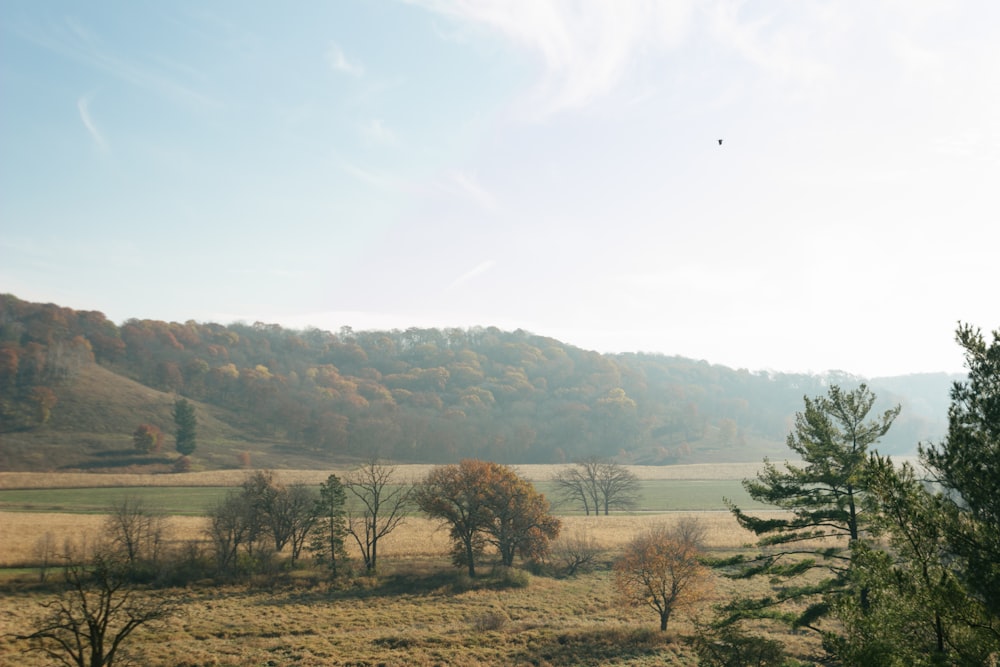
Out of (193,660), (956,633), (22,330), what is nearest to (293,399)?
(22,330)

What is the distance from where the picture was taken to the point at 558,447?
157250 millimetres

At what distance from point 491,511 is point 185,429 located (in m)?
87.6

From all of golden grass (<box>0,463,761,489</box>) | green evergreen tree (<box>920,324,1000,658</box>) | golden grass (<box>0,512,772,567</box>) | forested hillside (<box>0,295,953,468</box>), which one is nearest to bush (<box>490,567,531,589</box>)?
golden grass (<box>0,512,772,567</box>)

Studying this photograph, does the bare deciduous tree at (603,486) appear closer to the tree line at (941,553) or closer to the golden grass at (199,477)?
the golden grass at (199,477)

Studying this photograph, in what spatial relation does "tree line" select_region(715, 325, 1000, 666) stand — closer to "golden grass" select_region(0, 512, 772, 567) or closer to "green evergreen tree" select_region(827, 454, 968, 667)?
"green evergreen tree" select_region(827, 454, 968, 667)

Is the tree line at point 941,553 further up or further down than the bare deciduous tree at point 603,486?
further up

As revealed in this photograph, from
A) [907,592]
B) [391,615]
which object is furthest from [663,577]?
[907,592]

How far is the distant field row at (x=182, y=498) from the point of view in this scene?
217 ft

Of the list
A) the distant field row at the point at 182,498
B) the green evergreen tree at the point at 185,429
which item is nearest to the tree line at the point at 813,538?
the distant field row at the point at 182,498

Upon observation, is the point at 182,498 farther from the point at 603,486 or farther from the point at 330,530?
the point at 603,486

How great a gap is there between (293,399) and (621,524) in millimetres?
114447

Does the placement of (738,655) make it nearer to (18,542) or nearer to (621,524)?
(621,524)

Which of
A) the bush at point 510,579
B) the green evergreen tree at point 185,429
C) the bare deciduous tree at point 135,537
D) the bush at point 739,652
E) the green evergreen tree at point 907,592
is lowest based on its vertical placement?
the bush at point 510,579

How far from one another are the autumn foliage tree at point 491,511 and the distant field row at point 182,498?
81.1 feet
